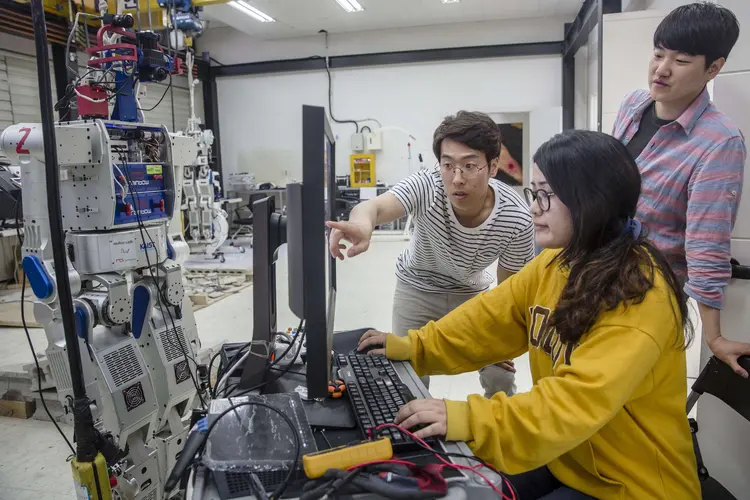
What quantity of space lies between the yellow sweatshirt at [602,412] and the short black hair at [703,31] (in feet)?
2.72

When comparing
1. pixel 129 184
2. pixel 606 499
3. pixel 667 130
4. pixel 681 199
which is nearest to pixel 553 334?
pixel 606 499

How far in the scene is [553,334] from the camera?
3.99ft

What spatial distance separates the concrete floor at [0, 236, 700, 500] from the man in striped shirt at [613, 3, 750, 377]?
1187mm

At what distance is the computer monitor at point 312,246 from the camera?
34.7 inches

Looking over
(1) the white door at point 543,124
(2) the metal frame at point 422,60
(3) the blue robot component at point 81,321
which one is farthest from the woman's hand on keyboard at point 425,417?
(1) the white door at point 543,124

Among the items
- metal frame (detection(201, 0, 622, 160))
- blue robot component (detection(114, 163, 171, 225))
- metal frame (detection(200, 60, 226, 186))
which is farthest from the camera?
metal frame (detection(200, 60, 226, 186))

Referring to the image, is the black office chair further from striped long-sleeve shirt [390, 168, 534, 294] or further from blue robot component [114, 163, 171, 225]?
blue robot component [114, 163, 171, 225]

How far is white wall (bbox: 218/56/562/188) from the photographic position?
905 centimetres

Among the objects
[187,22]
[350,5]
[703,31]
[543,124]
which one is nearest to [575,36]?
[543,124]

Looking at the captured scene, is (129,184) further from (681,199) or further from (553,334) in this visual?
(681,199)

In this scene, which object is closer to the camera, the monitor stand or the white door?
the monitor stand

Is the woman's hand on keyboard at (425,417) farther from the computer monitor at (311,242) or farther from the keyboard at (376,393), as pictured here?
the computer monitor at (311,242)

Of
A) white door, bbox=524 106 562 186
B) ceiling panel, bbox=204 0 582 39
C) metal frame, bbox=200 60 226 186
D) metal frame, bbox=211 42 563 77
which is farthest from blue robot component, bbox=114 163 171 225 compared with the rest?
metal frame, bbox=200 60 226 186

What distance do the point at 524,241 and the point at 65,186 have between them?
5.93ft
